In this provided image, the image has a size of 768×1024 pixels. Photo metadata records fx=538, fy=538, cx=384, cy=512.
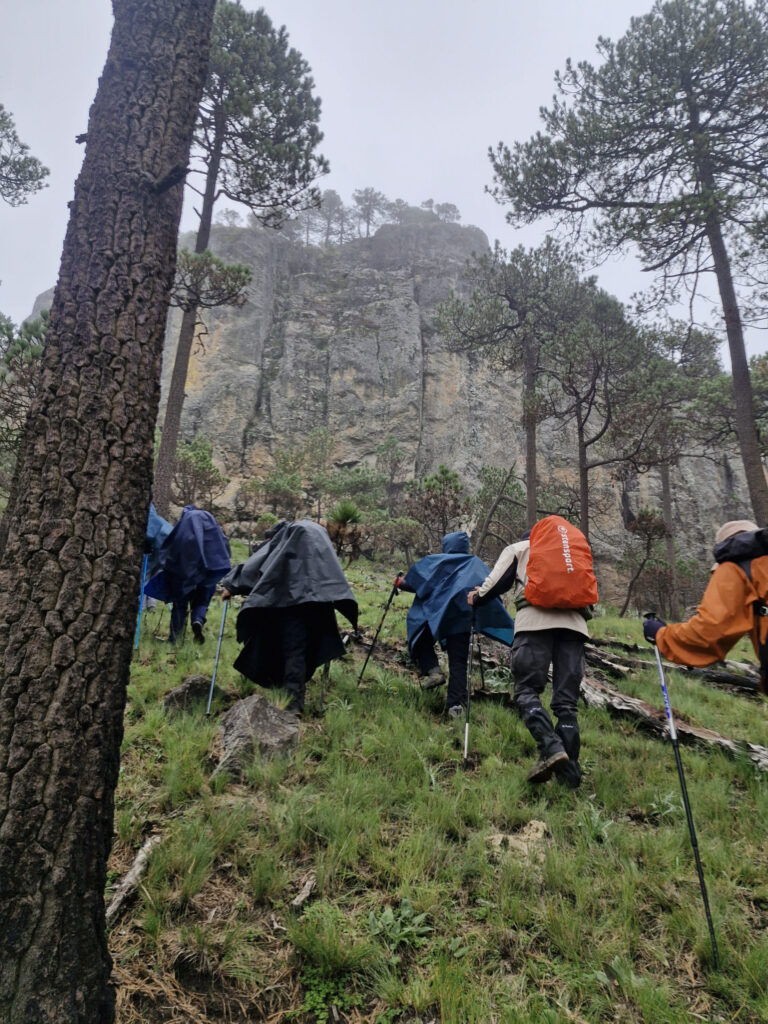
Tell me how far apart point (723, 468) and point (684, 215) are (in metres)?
28.9

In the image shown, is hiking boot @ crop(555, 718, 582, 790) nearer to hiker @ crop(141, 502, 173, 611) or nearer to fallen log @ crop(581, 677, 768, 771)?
fallen log @ crop(581, 677, 768, 771)

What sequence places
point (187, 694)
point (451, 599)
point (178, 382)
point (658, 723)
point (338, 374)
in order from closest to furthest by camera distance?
point (187, 694), point (658, 723), point (451, 599), point (178, 382), point (338, 374)

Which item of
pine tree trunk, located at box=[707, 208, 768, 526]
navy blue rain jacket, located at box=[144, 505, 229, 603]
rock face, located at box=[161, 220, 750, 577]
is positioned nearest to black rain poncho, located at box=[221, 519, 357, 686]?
navy blue rain jacket, located at box=[144, 505, 229, 603]

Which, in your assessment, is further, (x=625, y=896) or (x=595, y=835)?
(x=595, y=835)

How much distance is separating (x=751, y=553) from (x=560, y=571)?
136 cm

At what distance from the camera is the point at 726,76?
9602 mm

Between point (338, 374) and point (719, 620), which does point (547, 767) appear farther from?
point (338, 374)

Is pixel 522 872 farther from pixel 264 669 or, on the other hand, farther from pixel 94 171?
pixel 94 171

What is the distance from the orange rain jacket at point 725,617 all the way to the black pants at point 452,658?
222 cm

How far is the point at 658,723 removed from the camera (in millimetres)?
4574

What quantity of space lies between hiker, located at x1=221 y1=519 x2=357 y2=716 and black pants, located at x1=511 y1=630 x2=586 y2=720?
152cm

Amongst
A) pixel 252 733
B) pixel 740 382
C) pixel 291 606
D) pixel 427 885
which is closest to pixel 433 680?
→ pixel 291 606

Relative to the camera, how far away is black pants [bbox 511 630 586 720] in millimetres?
3879

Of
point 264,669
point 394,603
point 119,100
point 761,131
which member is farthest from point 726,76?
point 264,669
